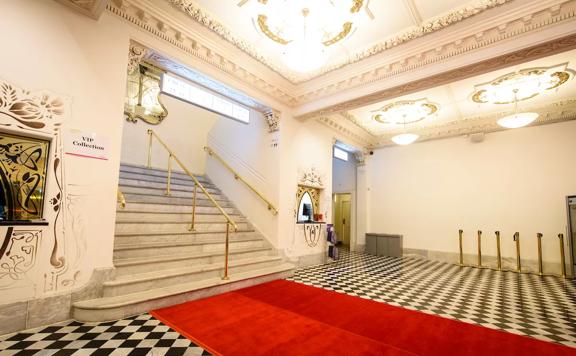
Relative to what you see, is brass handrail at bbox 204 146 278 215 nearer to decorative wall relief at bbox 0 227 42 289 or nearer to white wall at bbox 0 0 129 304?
white wall at bbox 0 0 129 304

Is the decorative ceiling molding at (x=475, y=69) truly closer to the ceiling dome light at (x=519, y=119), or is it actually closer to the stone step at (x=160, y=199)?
the ceiling dome light at (x=519, y=119)

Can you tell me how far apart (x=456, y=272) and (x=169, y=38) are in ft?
27.7

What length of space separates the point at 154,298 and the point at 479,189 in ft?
30.2

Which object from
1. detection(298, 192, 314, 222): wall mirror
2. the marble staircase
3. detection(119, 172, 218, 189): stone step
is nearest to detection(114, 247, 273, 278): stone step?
the marble staircase

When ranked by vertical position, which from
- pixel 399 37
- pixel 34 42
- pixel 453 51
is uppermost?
pixel 399 37

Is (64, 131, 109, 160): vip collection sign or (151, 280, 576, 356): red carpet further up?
(64, 131, 109, 160): vip collection sign

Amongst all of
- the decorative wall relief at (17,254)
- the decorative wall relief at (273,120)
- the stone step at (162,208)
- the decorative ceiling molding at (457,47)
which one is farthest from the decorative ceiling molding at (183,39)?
the decorative wall relief at (17,254)

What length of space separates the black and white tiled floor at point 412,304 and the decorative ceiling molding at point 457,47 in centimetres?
420

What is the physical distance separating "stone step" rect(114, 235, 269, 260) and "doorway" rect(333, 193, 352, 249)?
24.7 feet

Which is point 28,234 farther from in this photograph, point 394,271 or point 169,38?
point 394,271

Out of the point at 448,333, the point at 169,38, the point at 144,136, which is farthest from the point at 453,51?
the point at 144,136

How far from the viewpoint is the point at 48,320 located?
3.22 metres

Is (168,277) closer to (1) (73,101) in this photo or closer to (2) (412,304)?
(1) (73,101)

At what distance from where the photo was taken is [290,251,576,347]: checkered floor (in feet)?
12.3
